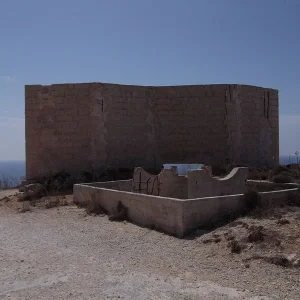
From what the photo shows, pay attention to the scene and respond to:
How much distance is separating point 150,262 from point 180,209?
1.62 m

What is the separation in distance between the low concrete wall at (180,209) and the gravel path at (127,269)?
11.3 inches

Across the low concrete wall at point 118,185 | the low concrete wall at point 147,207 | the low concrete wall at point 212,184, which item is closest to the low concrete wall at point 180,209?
the low concrete wall at point 147,207

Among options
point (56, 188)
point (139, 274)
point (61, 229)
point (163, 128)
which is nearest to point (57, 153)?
point (56, 188)

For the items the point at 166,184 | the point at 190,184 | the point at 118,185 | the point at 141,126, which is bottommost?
the point at 118,185

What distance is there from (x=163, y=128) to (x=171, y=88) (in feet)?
5.31

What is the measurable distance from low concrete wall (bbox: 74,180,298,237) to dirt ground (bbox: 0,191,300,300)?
0.26 meters

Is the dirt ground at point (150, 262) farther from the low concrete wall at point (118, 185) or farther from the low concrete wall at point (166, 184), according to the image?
the low concrete wall at point (118, 185)

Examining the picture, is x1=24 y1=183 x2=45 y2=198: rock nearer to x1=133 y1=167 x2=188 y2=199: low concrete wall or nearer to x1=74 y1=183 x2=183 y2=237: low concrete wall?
x1=74 y1=183 x2=183 y2=237: low concrete wall

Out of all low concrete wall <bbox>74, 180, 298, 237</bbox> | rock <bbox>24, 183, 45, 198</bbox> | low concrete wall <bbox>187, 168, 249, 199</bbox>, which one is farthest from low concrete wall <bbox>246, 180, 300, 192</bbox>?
rock <bbox>24, 183, 45, 198</bbox>

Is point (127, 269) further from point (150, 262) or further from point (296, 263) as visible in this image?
point (296, 263)

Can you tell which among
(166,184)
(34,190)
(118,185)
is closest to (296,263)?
(166,184)

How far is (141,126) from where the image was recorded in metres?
16.5

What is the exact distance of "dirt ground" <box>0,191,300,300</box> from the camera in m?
5.20

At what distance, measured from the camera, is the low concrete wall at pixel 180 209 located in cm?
793
